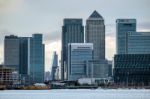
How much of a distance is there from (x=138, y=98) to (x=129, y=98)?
3438 millimetres

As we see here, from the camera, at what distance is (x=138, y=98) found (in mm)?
178875

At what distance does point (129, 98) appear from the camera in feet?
596
